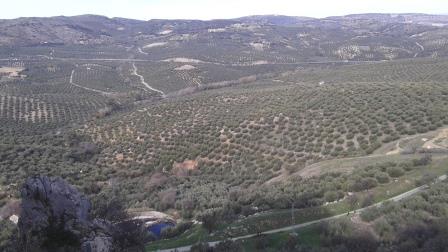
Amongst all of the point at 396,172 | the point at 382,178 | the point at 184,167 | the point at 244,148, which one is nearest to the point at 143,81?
the point at 184,167

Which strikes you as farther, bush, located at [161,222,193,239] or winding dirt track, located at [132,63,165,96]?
winding dirt track, located at [132,63,165,96]

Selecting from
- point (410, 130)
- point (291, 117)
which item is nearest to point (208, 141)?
point (291, 117)

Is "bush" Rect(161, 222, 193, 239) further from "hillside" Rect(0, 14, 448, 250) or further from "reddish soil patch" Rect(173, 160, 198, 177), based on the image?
"reddish soil patch" Rect(173, 160, 198, 177)

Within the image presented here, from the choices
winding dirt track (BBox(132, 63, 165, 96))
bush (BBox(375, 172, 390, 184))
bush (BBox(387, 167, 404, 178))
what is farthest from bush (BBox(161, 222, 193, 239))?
winding dirt track (BBox(132, 63, 165, 96))

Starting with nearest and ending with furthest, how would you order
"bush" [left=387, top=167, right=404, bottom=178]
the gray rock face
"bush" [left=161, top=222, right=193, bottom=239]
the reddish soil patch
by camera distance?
1. the gray rock face
2. "bush" [left=161, top=222, right=193, bottom=239]
3. "bush" [left=387, top=167, right=404, bottom=178]
4. the reddish soil patch

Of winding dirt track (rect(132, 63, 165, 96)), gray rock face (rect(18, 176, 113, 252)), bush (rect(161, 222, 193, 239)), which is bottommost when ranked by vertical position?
winding dirt track (rect(132, 63, 165, 96))

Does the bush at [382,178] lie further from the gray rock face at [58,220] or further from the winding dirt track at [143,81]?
the winding dirt track at [143,81]

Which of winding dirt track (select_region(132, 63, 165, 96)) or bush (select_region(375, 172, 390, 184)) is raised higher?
bush (select_region(375, 172, 390, 184))

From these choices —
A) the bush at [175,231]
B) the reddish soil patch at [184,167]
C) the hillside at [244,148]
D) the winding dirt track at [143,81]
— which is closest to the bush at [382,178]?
the hillside at [244,148]
